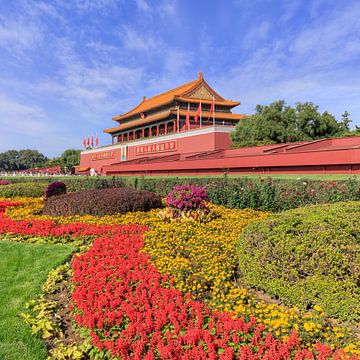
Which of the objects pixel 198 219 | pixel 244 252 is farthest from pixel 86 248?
pixel 244 252

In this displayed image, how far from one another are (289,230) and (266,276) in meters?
0.49

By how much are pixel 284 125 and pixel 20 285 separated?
19305mm

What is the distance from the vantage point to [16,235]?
565 centimetres

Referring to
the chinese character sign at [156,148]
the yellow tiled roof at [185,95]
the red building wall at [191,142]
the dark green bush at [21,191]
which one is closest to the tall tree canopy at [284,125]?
the red building wall at [191,142]

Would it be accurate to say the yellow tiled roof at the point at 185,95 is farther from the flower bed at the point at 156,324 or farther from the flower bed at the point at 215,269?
the flower bed at the point at 156,324

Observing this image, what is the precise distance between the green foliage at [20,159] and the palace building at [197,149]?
4645 centimetres

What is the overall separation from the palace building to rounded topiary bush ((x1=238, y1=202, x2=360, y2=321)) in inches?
309

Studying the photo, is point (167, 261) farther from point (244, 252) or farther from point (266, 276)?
point (266, 276)

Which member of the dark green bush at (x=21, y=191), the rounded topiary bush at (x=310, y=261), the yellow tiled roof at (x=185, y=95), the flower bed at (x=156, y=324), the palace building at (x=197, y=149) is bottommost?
the flower bed at (x=156, y=324)

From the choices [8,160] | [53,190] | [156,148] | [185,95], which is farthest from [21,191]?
[8,160]

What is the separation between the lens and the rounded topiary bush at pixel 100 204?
7.02m

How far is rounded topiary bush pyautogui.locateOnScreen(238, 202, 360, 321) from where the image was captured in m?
2.56

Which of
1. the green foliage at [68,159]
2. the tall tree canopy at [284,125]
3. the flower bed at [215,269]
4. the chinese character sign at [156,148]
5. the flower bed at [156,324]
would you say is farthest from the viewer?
the green foliage at [68,159]

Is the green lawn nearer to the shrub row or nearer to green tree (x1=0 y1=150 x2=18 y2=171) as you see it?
the shrub row
